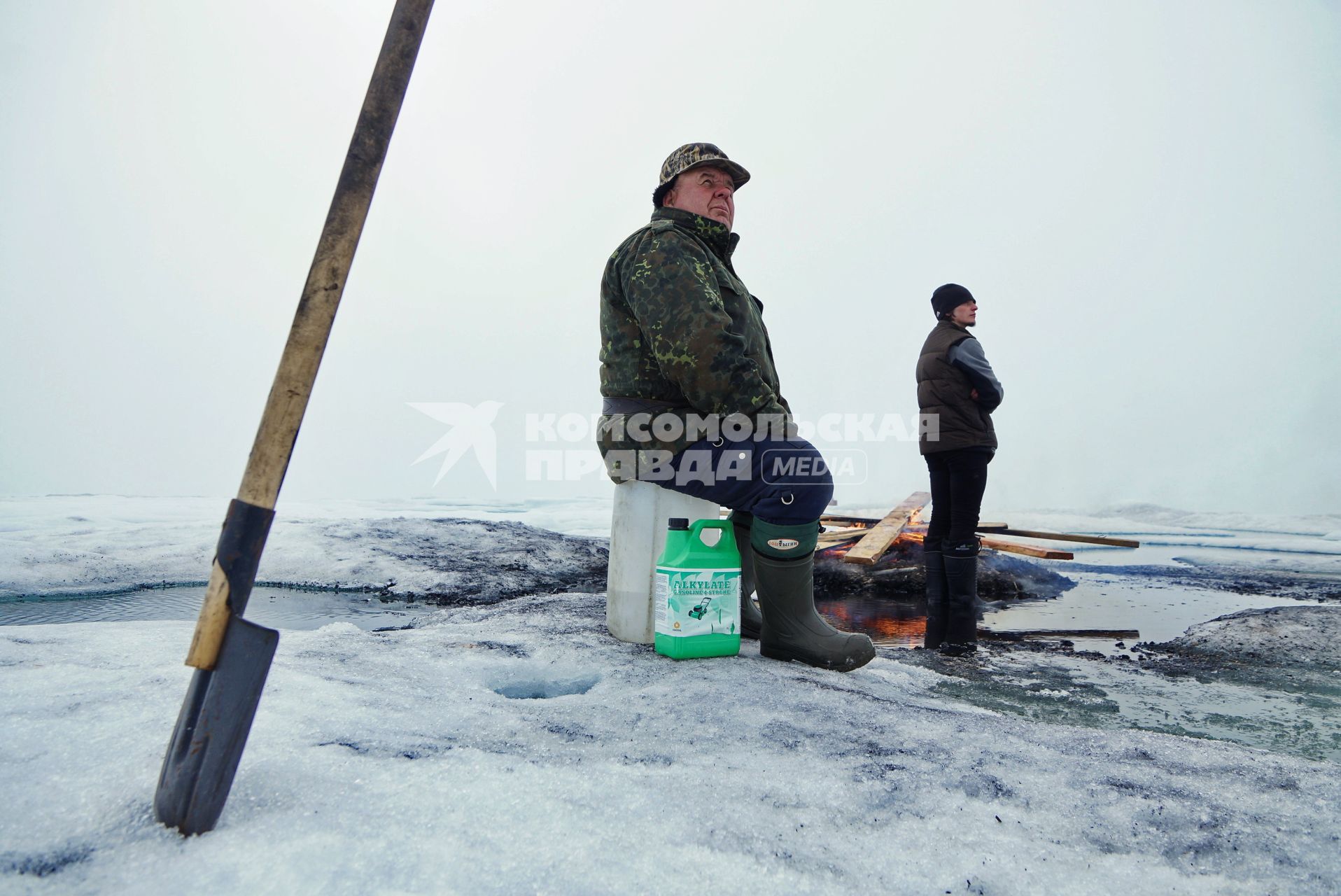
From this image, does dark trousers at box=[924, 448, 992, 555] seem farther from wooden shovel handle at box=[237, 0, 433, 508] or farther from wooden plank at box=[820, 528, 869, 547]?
wooden shovel handle at box=[237, 0, 433, 508]

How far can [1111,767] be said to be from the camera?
1526 millimetres

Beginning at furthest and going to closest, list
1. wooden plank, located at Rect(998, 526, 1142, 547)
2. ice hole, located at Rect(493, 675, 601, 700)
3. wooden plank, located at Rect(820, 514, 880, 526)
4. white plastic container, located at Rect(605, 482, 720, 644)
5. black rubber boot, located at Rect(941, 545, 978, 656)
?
wooden plank, located at Rect(820, 514, 880, 526), wooden plank, located at Rect(998, 526, 1142, 547), black rubber boot, located at Rect(941, 545, 978, 656), white plastic container, located at Rect(605, 482, 720, 644), ice hole, located at Rect(493, 675, 601, 700)

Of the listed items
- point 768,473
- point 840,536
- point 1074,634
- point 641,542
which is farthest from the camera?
point 840,536

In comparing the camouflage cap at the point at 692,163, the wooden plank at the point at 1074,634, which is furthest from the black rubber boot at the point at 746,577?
the wooden plank at the point at 1074,634

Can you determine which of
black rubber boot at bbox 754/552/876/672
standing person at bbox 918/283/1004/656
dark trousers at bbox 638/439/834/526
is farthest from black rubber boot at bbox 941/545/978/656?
dark trousers at bbox 638/439/834/526

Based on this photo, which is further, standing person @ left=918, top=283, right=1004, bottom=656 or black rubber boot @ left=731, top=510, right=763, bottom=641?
standing person @ left=918, top=283, right=1004, bottom=656

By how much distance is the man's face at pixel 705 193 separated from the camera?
2693 mm

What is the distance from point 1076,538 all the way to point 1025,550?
0.93 m

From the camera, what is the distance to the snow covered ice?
0.98m

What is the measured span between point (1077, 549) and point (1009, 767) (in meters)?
10.1

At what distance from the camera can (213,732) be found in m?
1.03

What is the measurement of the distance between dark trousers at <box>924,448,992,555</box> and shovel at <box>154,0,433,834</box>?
3.43 metres

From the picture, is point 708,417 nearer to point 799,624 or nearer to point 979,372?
point 799,624

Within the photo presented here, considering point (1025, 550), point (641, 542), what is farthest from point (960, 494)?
point (1025, 550)
